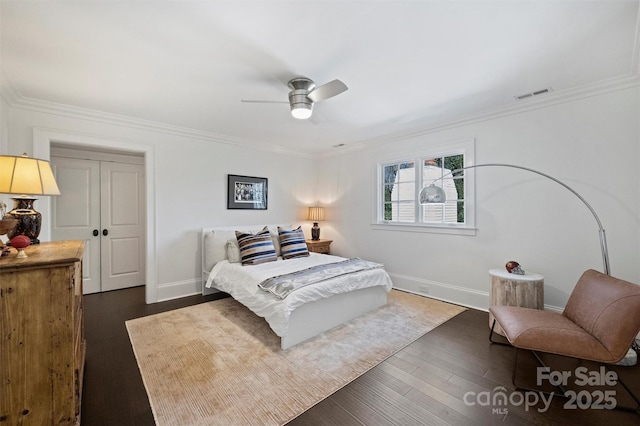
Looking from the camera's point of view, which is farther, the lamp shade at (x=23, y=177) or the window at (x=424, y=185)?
the window at (x=424, y=185)

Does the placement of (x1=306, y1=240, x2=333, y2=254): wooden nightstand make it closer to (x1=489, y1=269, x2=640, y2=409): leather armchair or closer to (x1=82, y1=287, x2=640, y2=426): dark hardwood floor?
(x1=82, y1=287, x2=640, y2=426): dark hardwood floor

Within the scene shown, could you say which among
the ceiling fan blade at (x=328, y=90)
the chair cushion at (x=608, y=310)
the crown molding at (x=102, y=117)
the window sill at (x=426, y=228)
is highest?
the crown molding at (x=102, y=117)

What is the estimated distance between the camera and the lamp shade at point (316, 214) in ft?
17.8

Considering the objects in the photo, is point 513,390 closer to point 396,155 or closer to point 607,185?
point 607,185

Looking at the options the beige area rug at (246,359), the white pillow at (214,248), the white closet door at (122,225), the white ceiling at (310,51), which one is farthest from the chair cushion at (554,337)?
the white closet door at (122,225)

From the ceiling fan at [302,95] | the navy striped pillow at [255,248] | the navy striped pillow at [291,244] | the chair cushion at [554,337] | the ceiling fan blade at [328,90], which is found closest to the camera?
the chair cushion at [554,337]

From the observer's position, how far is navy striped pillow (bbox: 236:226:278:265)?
3.68m

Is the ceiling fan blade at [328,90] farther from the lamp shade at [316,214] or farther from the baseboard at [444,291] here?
the lamp shade at [316,214]

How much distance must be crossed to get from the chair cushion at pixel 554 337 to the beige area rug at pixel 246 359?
0.94 m

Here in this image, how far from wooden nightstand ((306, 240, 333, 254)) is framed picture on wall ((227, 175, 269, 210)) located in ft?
3.55

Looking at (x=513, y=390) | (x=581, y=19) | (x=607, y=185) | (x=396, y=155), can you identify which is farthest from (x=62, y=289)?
(x=607, y=185)

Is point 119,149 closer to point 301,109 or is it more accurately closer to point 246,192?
point 246,192

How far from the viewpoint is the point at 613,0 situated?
159 cm

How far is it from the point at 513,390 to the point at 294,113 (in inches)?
112
